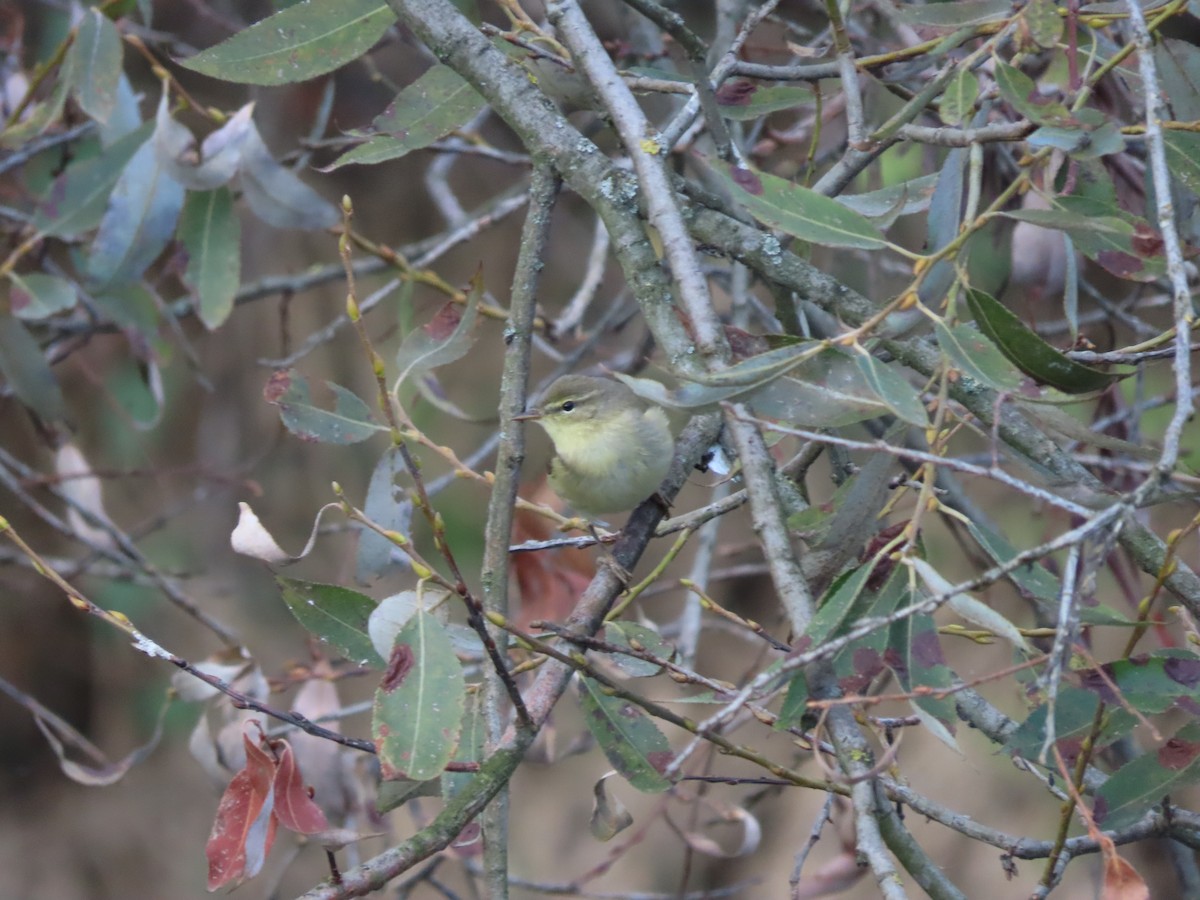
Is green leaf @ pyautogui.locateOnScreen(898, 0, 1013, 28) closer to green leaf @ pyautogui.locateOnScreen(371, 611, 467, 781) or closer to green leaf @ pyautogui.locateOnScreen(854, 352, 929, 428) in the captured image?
green leaf @ pyautogui.locateOnScreen(854, 352, 929, 428)

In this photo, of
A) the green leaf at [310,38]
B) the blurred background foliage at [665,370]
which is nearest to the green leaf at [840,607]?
the blurred background foliage at [665,370]

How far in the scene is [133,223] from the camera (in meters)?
2.55

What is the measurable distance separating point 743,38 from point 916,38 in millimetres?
1050

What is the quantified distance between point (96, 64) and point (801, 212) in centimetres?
180

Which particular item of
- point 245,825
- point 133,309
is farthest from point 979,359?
point 133,309

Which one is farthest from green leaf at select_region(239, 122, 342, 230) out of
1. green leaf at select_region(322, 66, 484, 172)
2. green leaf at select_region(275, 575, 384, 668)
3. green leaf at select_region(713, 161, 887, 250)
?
green leaf at select_region(713, 161, 887, 250)

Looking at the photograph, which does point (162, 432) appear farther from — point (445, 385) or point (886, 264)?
point (886, 264)

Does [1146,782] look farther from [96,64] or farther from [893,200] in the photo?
[96,64]

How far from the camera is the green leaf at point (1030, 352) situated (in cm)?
124

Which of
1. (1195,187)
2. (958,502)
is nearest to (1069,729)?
(1195,187)

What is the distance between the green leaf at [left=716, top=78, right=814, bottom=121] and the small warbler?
0.52m

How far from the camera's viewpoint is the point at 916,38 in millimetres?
2611

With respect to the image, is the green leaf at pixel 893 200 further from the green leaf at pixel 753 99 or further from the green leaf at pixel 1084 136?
the green leaf at pixel 753 99

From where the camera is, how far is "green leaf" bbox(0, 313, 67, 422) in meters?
2.76
